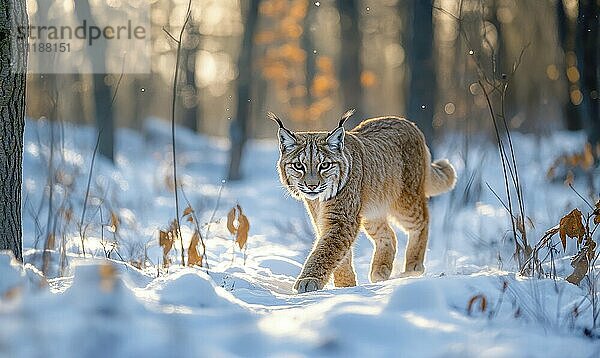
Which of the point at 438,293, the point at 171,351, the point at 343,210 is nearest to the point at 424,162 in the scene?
the point at 343,210

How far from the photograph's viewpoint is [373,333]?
11.6 ft

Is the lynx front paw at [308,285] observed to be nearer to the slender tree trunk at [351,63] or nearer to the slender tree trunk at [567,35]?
the slender tree trunk at [567,35]

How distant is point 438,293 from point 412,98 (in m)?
9.36

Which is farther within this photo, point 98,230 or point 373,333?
point 98,230

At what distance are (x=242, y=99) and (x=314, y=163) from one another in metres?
12.7

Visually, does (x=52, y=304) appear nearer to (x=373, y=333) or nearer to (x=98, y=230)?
(x=373, y=333)

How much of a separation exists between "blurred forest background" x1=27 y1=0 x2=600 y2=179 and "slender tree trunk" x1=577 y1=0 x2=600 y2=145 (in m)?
0.02

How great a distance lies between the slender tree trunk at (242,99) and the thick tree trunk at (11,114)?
41.3 feet

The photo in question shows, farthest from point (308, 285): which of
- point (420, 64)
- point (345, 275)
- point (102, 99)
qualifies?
point (102, 99)

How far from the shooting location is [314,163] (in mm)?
5883

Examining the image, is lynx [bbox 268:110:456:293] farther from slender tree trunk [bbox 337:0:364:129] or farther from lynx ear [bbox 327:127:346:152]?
slender tree trunk [bbox 337:0:364:129]

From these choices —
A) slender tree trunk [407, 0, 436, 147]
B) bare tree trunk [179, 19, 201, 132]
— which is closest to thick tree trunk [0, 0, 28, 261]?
slender tree trunk [407, 0, 436, 147]

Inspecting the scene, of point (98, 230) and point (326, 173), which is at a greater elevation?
point (326, 173)

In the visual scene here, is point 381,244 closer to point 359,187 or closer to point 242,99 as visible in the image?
point 359,187
